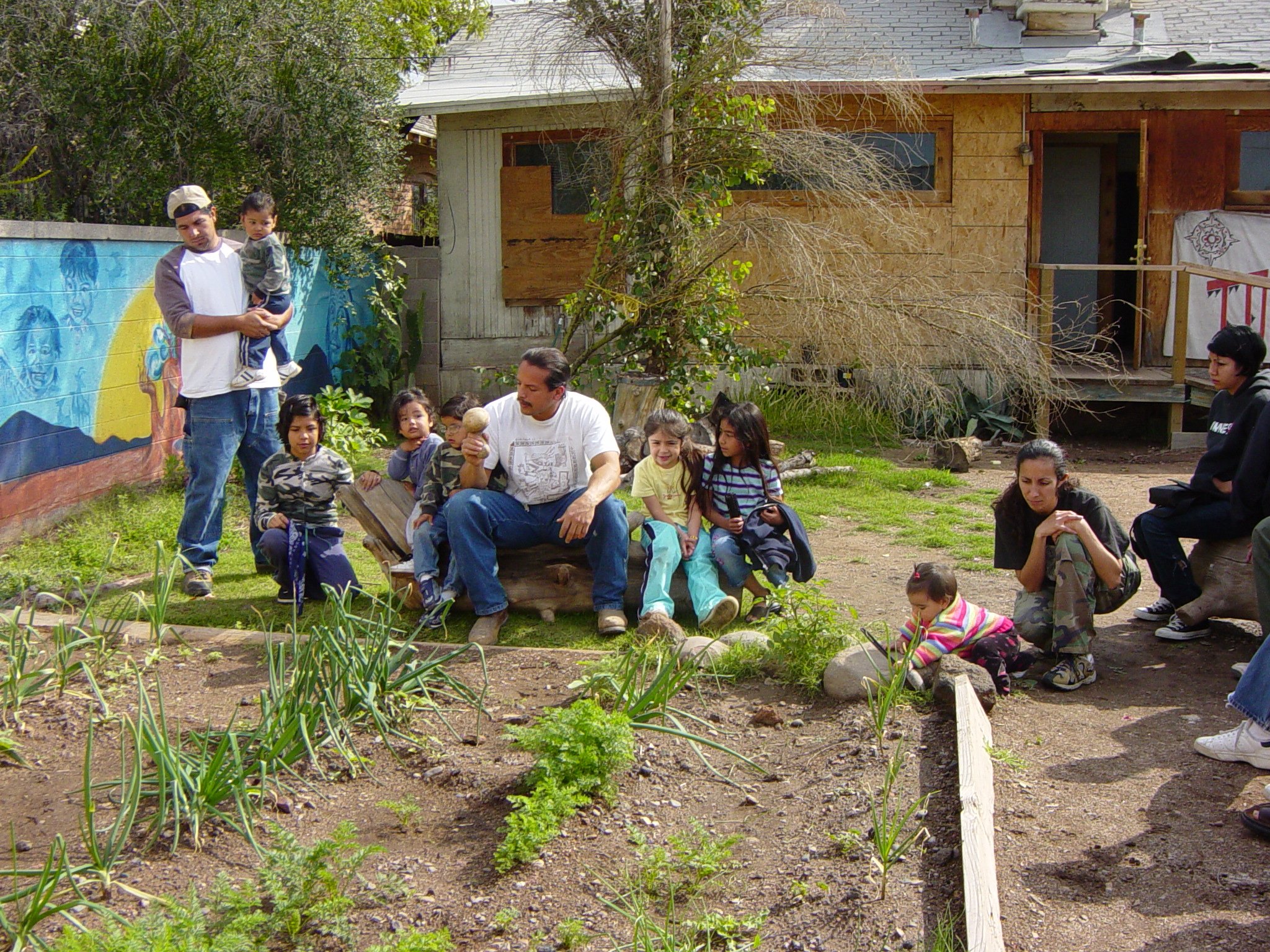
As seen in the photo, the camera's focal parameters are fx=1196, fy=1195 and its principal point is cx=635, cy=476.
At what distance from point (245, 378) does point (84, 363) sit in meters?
2.43

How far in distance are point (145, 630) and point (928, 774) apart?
3.36 metres

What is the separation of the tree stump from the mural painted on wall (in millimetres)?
6312

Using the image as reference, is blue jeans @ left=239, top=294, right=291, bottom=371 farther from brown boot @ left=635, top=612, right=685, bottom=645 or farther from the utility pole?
the utility pole

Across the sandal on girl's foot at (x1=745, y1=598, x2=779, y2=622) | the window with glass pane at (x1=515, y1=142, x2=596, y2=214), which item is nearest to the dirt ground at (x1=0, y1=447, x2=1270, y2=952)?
the sandal on girl's foot at (x1=745, y1=598, x2=779, y2=622)

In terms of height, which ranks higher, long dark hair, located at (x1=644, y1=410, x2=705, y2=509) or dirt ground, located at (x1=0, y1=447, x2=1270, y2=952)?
long dark hair, located at (x1=644, y1=410, x2=705, y2=509)

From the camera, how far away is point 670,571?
554 centimetres

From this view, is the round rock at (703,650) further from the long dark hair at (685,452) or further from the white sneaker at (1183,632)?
the white sneaker at (1183,632)

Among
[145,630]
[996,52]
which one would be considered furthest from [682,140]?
[145,630]

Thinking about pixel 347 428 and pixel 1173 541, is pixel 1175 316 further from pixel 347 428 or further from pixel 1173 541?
pixel 347 428

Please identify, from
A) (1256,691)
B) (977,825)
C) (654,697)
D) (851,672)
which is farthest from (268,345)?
(1256,691)

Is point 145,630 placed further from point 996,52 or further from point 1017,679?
point 996,52

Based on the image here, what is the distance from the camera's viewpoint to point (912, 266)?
12.0 m

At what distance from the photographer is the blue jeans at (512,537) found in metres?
5.35

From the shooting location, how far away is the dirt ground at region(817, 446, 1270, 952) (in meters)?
3.09
